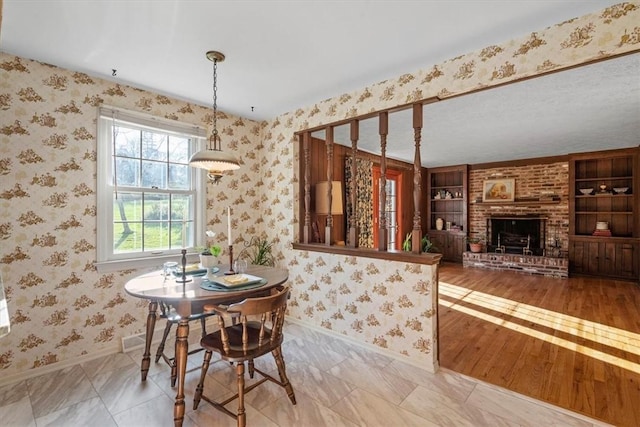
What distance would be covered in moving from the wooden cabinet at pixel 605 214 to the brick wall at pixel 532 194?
18 centimetres

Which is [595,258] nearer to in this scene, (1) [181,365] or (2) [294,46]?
(2) [294,46]

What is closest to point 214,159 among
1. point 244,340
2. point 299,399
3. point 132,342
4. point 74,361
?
point 244,340

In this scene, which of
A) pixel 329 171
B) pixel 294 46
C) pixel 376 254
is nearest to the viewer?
pixel 294 46

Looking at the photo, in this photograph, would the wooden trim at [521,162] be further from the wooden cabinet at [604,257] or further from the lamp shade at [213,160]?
the lamp shade at [213,160]

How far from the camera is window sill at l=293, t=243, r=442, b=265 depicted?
2676mm

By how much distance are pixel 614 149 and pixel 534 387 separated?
5.94 metres

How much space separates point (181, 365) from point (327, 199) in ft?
7.43

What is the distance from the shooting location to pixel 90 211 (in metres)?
2.84

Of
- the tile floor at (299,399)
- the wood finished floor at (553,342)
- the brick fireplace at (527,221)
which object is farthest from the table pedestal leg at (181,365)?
the brick fireplace at (527,221)

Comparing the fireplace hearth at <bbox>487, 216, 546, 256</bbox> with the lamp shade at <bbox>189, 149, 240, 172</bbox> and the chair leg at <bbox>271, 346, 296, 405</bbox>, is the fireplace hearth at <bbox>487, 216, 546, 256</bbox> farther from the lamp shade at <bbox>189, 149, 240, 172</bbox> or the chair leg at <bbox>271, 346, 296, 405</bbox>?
the lamp shade at <bbox>189, 149, 240, 172</bbox>

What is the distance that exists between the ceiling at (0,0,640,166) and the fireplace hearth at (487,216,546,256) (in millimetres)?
3541

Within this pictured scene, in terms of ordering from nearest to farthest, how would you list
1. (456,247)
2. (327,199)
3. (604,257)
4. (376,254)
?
(376,254), (327,199), (604,257), (456,247)

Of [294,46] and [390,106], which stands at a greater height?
[294,46]

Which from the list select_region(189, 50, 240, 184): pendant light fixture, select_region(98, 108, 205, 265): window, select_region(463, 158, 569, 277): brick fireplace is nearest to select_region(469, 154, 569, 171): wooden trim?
select_region(463, 158, 569, 277): brick fireplace
